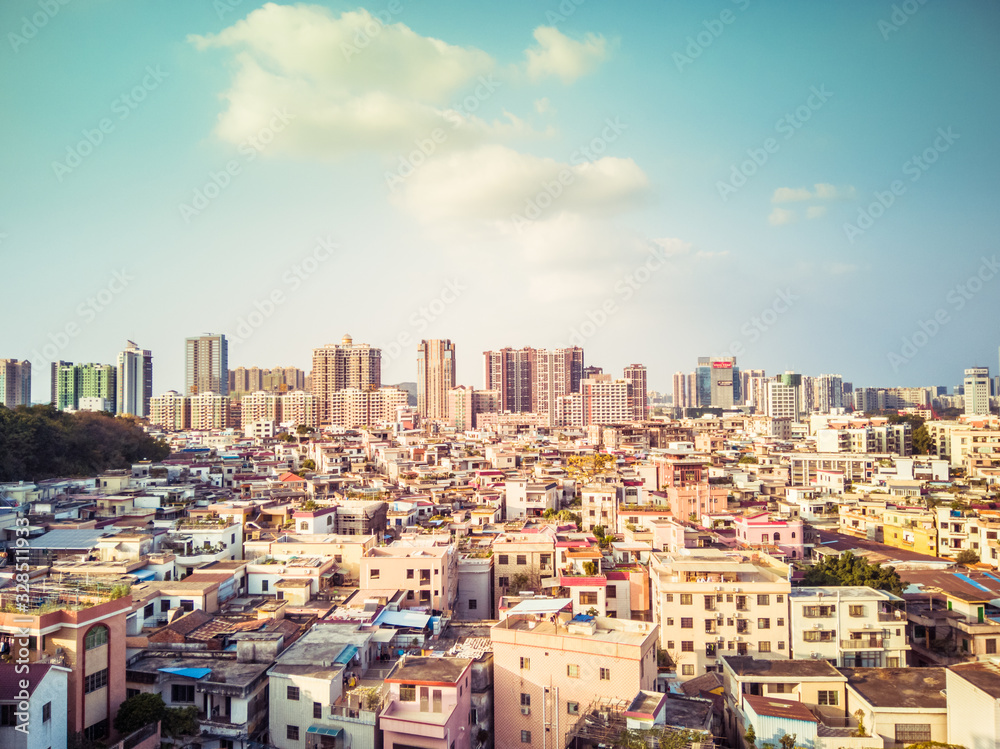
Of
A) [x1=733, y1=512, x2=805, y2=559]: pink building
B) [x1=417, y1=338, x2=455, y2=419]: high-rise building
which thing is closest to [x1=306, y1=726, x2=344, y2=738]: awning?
[x1=733, y1=512, x2=805, y2=559]: pink building

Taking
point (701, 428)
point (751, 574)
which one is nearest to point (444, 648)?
point (751, 574)

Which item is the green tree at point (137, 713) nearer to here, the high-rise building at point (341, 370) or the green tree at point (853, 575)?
the green tree at point (853, 575)

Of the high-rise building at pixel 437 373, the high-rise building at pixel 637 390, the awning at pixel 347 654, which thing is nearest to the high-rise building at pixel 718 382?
the high-rise building at pixel 637 390

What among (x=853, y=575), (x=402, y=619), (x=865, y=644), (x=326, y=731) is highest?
(x=402, y=619)

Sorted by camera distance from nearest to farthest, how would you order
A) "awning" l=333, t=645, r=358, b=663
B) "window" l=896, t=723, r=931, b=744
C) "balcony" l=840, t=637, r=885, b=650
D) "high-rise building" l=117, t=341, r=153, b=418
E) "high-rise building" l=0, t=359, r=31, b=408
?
1. "window" l=896, t=723, r=931, b=744
2. "awning" l=333, t=645, r=358, b=663
3. "balcony" l=840, t=637, r=885, b=650
4. "high-rise building" l=0, t=359, r=31, b=408
5. "high-rise building" l=117, t=341, r=153, b=418

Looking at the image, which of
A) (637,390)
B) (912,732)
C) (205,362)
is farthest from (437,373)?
(912,732)

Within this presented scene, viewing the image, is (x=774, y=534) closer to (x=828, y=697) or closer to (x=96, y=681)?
(x=828, y=697)

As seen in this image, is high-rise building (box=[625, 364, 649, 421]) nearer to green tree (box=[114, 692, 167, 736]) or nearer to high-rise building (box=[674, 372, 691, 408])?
high-rise building (box=[674, 372, 691, 408])

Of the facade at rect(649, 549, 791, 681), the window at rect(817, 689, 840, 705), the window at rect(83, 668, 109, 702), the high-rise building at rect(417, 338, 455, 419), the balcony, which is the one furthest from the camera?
the high-rise building at rect(417, 338, 455, 419)
